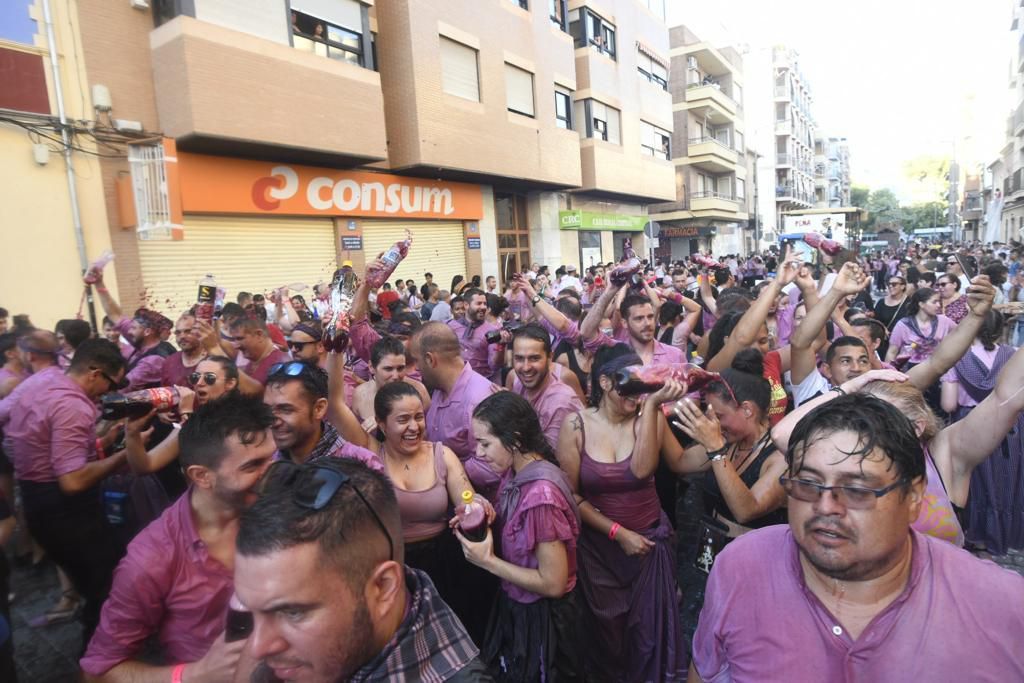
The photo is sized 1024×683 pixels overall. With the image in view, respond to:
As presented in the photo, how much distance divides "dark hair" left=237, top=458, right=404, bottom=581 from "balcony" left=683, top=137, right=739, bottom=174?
3338 cm

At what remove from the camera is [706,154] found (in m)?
31.2

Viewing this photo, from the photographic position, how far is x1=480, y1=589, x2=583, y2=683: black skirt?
259 cm

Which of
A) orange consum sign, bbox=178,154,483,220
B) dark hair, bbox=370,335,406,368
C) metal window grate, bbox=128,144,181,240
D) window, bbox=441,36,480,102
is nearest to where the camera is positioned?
dark hair, bbox=370,335,406,368

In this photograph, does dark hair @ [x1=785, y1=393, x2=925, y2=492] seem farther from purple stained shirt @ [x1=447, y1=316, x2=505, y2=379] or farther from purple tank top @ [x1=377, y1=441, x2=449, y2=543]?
purple stained shirt @ [x1=447, y1=316, x2=505, y2=379]

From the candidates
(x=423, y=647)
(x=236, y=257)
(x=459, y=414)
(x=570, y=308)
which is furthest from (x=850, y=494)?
(x=236, y=257)

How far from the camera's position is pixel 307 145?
1188 centimetres

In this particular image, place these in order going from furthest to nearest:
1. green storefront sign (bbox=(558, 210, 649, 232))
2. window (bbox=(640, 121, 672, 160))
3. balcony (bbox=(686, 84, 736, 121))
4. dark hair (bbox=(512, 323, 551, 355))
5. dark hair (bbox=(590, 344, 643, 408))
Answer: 1. balcony (bbox=(686, 84, 736, 121))
2. window (bbox=(640, 121, 672, 160))
3. green storefront sign (bbox=(558, 210, 649, 232))
4. dark hair (bbox=(512, 323, 551, 355))
5. dark hair (bbox=(590, 344, 643, 408))

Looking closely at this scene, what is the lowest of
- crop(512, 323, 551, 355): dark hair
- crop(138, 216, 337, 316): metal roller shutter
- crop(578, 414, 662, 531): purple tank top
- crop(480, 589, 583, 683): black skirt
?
crop(480, 589, 583, 683): black skirt

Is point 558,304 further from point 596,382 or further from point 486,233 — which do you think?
point 486,233

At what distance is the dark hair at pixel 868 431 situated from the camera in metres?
1.52

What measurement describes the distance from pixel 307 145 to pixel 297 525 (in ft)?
39.5

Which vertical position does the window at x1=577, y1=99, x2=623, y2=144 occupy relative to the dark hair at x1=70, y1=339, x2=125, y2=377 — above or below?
above

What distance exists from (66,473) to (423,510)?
7.04 feet

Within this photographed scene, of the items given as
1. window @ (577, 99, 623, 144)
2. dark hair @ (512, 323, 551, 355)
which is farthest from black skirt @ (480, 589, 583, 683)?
window @ (577, 99, 623, 144)
